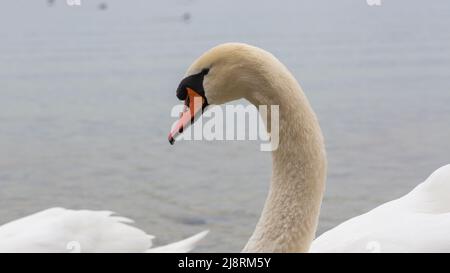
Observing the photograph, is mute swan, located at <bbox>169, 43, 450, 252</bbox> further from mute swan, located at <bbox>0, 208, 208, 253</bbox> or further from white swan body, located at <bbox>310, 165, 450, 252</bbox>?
mute swan, located at <bbox>0, 208, 208, 253</bbox>

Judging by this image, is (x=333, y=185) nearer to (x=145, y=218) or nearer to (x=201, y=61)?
(x=145, y=218)

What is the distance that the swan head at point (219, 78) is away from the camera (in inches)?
59.0

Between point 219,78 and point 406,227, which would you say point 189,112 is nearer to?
point 219,78

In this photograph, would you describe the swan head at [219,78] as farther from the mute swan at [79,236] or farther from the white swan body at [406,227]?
the mute swan at [79,236]

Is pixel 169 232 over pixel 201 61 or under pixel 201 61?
under

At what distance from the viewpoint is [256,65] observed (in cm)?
149

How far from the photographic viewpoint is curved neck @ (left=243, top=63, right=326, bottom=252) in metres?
1.48

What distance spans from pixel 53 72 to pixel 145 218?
15.7 feet

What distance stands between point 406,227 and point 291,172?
0.56 metres

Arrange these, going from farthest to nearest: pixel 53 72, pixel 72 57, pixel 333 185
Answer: pixel 72 57, pixel 53 72, pixel 333 185

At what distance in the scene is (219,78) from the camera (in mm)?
1539

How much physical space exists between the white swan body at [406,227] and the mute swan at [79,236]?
0.42 meters

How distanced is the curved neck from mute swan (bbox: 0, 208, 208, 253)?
0.73 metres

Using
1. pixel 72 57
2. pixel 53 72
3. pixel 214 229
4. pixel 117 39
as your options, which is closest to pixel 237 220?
pixel 214 229
